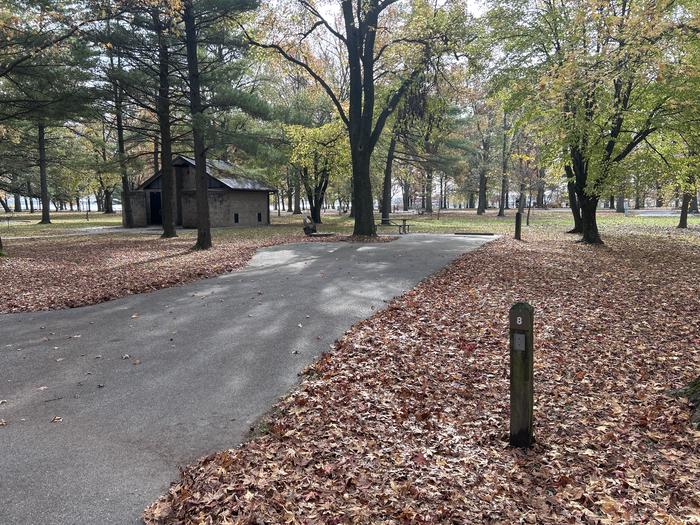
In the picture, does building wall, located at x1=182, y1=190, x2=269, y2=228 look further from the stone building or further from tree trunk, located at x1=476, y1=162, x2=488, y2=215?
tree trunk, located at x1=476, y1=162, x2=488, y2=215

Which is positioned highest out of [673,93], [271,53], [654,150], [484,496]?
[271,53]

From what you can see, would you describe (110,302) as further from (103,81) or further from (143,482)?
(103,81)

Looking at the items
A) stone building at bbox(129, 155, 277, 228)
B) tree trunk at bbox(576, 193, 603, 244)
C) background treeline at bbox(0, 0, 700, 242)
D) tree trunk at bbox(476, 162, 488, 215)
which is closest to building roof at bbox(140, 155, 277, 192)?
stone building at bbox(129, 155, 277, 228)

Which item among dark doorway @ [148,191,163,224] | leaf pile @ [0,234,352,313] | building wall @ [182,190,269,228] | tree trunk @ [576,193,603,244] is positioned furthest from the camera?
dark doorway @ [148,191,163,224]

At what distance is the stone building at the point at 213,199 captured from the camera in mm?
29875

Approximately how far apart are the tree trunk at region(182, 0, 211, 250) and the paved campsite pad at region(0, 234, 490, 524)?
7.46 meters

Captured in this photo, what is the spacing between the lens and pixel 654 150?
16344 mm

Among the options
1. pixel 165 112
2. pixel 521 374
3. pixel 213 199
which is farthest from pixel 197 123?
pixel 213 199

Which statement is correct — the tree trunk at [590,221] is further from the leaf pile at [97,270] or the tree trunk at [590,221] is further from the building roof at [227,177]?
the building roof at [227,177]

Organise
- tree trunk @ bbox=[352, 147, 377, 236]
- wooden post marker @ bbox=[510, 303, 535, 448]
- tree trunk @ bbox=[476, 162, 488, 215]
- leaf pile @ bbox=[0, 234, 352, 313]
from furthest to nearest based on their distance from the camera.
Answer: tree trunk @ bbox=[476, 162, 488, 215], tree trunk @ bbox=[352, 147, 377, 236], leaf pile @ bbox=[0, 234, 352, 313], wooden post marker @ bbox=[510, 303, 535, 448]

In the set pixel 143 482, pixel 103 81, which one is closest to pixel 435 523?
pixel 143 482

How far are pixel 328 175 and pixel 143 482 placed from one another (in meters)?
31.2

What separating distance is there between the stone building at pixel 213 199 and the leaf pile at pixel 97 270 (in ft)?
41.0

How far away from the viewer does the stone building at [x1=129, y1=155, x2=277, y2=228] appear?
98.0ft
